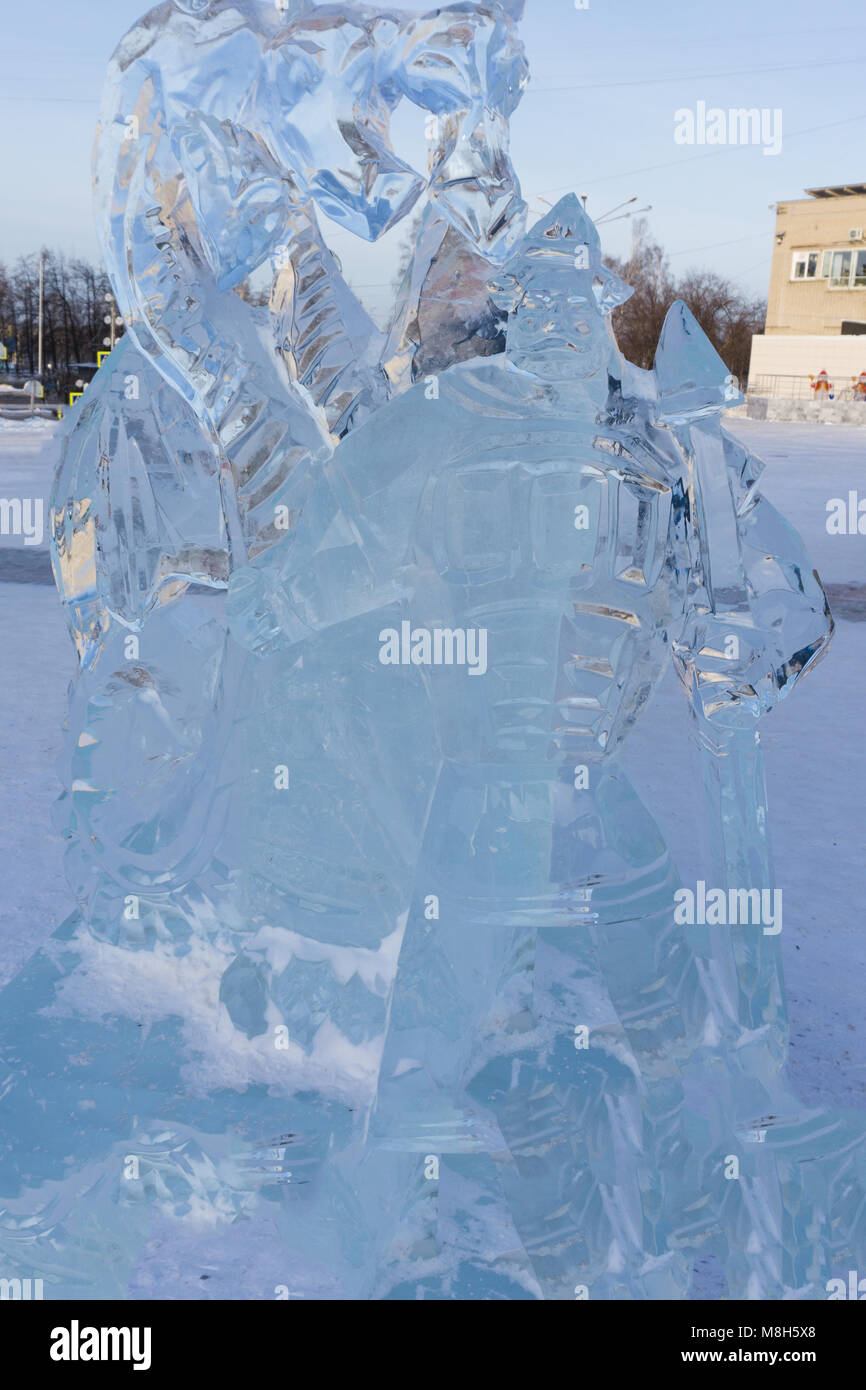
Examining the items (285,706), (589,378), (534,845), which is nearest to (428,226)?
(589,378)

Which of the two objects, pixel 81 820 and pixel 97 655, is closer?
pixel 81 820

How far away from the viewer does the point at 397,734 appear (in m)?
2.36

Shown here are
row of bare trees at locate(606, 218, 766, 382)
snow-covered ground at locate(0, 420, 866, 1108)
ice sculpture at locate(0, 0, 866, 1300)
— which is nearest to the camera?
ice sculpture at locate(0, 0, 866, 1300)

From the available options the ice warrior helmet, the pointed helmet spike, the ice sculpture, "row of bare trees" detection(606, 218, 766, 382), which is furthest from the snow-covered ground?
"row of bare trees" detection(606, 218, 766, 382)

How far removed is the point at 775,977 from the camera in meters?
2.01

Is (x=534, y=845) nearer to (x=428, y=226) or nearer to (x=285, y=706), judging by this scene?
(x=285, y=706)

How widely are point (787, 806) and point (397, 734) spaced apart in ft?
9.07

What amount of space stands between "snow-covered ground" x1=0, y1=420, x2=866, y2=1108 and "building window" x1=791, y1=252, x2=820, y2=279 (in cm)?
3199

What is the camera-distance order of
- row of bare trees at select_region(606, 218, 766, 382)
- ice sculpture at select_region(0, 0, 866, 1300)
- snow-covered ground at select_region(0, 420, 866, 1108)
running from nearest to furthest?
1. ice sculpture at select_region(0, 0, 866, 1300)
2. snow-covered ground at select_region(0, 420, 866, 1108)
3. row of bare trees at select_region(606, 218, 766, 382)

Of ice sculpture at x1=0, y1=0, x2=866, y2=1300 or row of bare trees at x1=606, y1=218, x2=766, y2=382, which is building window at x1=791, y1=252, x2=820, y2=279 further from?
ice sculpture at x1=0, y1=0, x2=866, y2=1300

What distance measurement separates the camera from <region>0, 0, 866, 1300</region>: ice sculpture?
1985 millimetres

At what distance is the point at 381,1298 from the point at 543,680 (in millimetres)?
1024

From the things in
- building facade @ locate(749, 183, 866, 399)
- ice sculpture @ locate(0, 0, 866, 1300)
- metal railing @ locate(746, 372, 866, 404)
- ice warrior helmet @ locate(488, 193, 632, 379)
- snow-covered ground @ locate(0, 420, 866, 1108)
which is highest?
building facade @ locate(749, 183, 866, 399)
